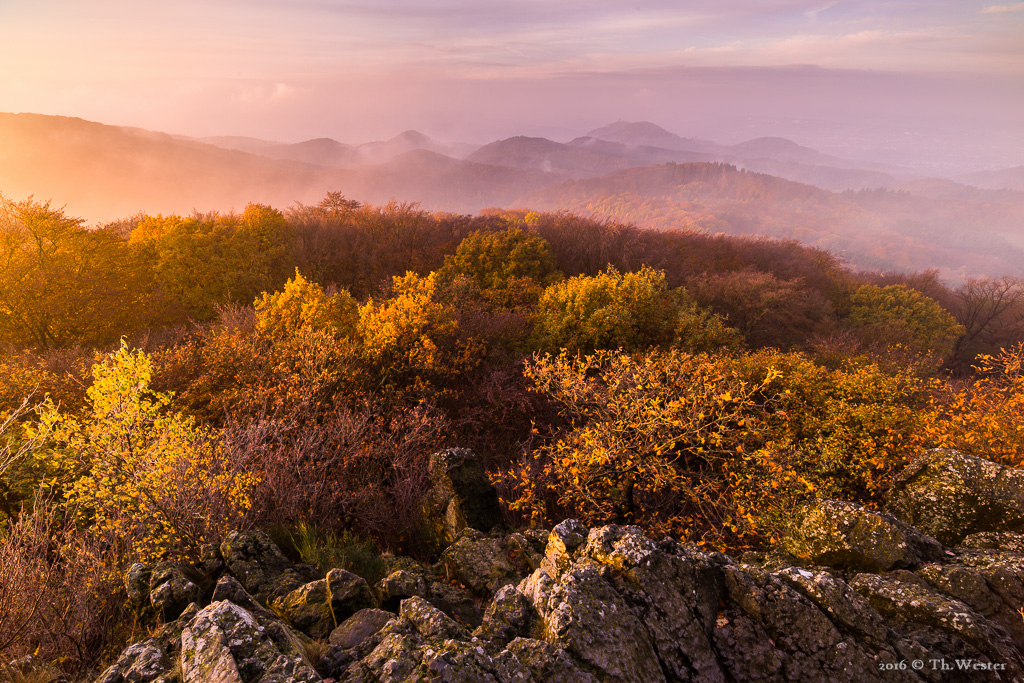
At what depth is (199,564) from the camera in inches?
420

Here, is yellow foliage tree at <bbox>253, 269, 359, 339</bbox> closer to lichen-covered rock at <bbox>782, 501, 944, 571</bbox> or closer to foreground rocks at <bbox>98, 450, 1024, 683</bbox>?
foreground rocks at <bbox>98, 450, 1024, 683</bbox>

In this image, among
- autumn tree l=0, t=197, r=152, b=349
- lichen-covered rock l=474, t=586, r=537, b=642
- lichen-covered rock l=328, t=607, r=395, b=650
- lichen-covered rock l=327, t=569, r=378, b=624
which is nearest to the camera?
lichen-covered rock l=474, t=586, r=537, b=642

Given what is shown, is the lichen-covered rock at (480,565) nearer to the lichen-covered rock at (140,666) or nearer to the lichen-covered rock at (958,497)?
the lichen-covered rock at (140,666)

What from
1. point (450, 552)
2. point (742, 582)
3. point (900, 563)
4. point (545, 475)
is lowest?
point (545, 475)

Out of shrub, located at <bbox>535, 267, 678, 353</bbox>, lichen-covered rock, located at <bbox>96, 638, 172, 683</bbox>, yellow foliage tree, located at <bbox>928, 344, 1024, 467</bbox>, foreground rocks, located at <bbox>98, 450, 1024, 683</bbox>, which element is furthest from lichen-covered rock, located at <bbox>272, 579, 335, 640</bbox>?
yellow foliage tree, located at <bbox>928, 344, 1024, 467</bbox>

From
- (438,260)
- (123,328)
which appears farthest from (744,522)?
(438,260)

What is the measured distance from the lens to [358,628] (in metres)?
7.84

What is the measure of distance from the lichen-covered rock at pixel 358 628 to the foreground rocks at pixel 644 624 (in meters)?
0.03

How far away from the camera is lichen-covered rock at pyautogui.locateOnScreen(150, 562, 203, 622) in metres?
8.26

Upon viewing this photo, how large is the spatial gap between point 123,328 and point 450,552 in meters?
32.9

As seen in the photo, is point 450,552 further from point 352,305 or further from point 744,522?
point 352,305

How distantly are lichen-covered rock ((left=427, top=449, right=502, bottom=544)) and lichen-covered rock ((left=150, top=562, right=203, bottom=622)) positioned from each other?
720 cm

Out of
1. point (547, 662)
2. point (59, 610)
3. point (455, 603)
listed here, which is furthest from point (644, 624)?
point (59, 610)

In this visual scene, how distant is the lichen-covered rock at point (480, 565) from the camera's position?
10.8m
